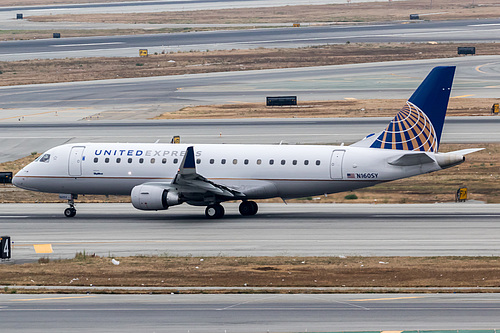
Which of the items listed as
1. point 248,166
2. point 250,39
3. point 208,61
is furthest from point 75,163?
point 250,39

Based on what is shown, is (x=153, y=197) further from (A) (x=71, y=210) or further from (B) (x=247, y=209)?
(A) (x=71, y=210)

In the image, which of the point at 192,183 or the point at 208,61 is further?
the point at 208,61

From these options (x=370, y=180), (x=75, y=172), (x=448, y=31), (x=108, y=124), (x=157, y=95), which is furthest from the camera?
(x=448, y=31)

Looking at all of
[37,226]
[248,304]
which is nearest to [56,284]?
[248,304]

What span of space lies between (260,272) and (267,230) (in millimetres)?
10327

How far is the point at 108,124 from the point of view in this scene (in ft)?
265

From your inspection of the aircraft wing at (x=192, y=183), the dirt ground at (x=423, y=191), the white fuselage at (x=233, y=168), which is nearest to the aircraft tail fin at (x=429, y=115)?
the white fuselage at (x=233, y=168)

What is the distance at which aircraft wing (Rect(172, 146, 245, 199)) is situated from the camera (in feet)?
146

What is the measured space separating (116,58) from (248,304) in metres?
110

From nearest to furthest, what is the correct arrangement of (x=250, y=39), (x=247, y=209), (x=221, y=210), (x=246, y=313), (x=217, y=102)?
1. (x=246, y=313)
2. (x=221, y=210)
3. (x=247, y=209)
4. (x=217, y=102)
5. (x=250, y=39)

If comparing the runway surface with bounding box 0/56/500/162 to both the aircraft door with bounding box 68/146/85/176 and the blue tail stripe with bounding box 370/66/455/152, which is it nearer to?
the aircraft door with bounding box 68/146/85/176

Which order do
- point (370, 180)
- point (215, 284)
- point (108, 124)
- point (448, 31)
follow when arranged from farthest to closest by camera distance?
point (448, 31) → point (108, 124) → point (370, 180) → point (215, 284)

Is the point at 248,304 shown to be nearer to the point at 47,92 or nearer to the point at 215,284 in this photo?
the point at 215,284

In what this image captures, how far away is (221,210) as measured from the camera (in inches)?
1855
